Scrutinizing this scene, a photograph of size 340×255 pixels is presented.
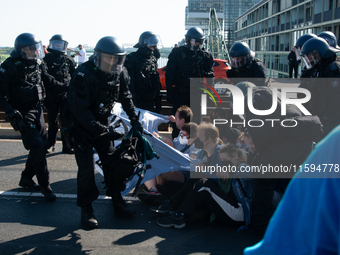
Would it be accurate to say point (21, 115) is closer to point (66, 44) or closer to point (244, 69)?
point (66, 44)

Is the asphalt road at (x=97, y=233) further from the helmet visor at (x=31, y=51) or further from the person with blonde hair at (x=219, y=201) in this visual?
the helmet visor at (x=31, y=51)

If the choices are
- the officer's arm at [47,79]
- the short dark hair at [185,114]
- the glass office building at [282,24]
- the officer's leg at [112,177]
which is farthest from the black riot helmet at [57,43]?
the glass office building at [282,24]

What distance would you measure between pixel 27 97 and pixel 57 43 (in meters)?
2.45

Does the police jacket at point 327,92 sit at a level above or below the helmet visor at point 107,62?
below

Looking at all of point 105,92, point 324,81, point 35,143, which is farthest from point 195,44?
point 35,143

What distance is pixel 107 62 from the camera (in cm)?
374

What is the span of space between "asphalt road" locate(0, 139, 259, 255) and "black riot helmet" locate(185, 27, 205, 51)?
10.1 ft

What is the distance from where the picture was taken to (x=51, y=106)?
6.50 meters

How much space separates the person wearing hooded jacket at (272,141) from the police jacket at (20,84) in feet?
9.06

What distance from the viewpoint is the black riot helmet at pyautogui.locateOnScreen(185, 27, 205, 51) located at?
20.4 feet

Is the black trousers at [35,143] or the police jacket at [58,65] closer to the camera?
the black trousers at [35,143]

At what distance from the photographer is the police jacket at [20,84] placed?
14.1 feet

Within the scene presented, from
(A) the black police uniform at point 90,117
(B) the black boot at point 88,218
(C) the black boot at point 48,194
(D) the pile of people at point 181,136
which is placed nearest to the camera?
(D) the pile of people at point 181,136

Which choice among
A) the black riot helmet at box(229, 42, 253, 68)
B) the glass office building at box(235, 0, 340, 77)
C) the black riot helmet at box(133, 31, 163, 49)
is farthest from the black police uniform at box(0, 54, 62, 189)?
the glass office building at box(235, 0, 340, 77)
